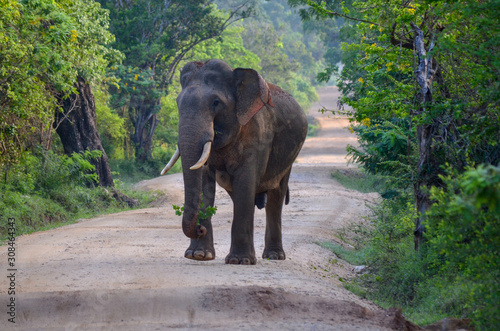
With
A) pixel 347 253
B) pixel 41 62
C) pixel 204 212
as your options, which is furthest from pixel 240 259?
pixel 41 62

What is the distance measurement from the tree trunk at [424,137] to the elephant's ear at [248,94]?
1945mm

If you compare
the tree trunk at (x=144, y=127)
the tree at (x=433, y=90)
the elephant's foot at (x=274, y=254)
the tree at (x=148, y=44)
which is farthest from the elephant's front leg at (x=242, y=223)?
the tree trunk at (x=144, y=127)

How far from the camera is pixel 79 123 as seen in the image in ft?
54.3

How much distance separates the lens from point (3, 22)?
1166 cm

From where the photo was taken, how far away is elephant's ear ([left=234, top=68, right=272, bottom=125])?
8031 millimetres

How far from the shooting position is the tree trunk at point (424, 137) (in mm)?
8023

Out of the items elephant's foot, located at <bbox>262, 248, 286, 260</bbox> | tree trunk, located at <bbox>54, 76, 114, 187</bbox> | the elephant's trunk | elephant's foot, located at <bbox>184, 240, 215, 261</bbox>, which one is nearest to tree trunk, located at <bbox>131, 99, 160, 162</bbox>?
tree trunk, located at <bbox>54, 76, 114, 187</bbox>

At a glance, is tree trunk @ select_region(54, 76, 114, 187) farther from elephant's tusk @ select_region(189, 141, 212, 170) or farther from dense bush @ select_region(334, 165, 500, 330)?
elephant's tusk @ select_region(189, 141, 212, 170)

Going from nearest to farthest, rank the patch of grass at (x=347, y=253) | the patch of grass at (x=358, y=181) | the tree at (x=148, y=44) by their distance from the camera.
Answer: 1. the patch of grass at (x=347, y=253)
2. the patch of grass at (x=358, y=181)
3. the tree at (x=148, y=44)

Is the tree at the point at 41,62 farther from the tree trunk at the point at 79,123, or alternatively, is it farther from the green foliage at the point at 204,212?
the green foliage at the point at 204,212

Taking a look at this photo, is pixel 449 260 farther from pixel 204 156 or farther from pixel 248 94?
pixel 248 94

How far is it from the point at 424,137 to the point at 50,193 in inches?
353

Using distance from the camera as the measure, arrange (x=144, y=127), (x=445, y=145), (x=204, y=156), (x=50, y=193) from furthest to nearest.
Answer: (x=144, y=127)
(x=50, y=193)
(x=445, y=145)
(x=204, y=156)

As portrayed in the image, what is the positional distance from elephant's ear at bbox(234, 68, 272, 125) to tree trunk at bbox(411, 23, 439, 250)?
195 cm
